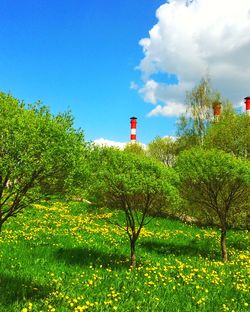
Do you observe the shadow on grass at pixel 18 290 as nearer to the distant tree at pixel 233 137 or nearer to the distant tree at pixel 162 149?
the distant tree at pixel 233 137

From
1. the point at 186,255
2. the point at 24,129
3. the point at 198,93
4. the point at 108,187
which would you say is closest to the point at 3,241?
the point at 108,187

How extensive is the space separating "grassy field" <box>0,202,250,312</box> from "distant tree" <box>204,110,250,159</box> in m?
10.2

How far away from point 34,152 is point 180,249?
13.0m

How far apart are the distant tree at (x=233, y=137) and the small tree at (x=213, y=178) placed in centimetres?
1367

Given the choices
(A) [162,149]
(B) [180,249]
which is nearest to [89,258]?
(B) [180,249]

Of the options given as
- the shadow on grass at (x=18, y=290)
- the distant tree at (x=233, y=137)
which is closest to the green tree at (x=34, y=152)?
the shadow on grass at (x=18, y=290)

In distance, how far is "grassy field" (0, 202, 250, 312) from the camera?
11.8 meters

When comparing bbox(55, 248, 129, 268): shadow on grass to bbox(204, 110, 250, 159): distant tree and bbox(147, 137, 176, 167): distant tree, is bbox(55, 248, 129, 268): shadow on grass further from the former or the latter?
bbox(147, 137, 176, 167): distant tree

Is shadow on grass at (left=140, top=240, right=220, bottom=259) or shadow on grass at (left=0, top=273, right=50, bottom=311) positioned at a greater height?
shadow on grass at (left=140, top=240, right=220, bottom=259)

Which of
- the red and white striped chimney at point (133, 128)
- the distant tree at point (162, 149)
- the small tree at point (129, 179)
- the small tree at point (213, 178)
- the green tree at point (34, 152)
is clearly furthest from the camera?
the red and white striped chimney at point (133, 128)

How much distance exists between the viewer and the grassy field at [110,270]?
465 inches

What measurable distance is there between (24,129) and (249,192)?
13.4 metres

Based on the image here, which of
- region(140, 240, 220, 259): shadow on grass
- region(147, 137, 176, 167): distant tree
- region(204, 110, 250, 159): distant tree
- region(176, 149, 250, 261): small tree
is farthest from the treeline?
region(147, 137, 176, 167): distant tree

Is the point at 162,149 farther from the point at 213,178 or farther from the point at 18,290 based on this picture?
the point at 18,290
